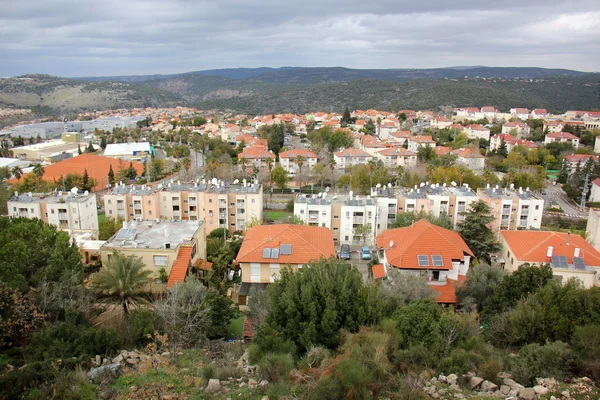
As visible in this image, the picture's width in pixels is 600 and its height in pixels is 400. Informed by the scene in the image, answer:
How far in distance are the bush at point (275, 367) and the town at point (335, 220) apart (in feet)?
0.50

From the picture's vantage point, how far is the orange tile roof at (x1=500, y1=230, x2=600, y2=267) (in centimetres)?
2817

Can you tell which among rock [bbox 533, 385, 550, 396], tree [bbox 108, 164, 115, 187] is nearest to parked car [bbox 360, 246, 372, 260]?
rock [bbox 533, 385, 550, 396]

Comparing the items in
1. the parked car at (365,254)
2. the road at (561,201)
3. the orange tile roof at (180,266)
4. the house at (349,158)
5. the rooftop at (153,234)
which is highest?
the rooftop at (153,234)

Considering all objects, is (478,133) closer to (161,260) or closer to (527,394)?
(161,260)

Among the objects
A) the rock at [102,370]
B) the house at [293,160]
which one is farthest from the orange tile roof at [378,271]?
the house at [293,160]

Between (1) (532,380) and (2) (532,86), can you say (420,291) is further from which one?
(2) (532,86)

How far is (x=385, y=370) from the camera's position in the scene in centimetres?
1295

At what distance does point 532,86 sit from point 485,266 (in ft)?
584

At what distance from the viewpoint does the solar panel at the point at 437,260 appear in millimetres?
26266

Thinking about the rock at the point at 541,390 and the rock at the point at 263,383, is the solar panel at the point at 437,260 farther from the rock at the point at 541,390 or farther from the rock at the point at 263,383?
the rock at the point at 263,383

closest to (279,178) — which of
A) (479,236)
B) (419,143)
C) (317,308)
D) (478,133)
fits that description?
(479,236)

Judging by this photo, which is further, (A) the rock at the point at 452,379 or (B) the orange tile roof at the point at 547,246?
(B) the orange tile roof at the point at 547,246

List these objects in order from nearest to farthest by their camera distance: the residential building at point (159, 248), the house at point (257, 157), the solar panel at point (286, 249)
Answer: the residential building at point (159, 248) < the solar panel at point (286, 249) < the house at point (257, 157)

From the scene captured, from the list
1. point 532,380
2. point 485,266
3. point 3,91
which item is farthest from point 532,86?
point 3,91
